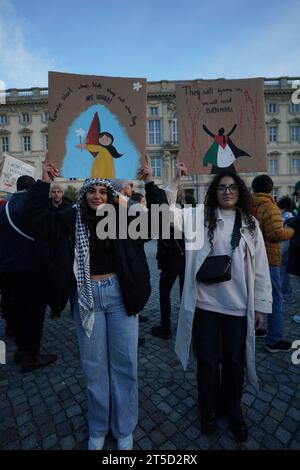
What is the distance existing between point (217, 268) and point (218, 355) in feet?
2.37

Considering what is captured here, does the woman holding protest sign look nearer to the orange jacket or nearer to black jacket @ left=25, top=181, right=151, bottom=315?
black jacket @ left=25, top=181, right=151, bottom=315

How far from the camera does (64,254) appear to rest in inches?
65.4

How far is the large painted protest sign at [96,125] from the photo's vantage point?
2.27m

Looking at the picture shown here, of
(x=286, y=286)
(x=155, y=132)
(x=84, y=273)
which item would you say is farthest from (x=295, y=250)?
(x=155, y=132)

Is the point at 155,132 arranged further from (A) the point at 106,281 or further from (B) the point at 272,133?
(A) the point at 106,281

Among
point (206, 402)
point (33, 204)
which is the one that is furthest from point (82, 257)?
point (206, 402)

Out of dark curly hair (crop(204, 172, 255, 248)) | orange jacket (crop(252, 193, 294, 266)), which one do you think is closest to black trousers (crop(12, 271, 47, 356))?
dark curly hair (crop(204, 172, 255, 248))

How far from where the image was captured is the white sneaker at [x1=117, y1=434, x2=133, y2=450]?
1785mm

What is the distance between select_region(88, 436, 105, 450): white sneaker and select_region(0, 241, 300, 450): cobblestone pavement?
76 mm

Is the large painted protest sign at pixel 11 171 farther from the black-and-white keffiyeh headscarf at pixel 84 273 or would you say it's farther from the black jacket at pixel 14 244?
the black-and-white keffiyeh headscarf at pixel 84 273

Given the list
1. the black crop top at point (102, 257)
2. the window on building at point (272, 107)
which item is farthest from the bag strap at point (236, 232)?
the window on building at point (272, 107)
